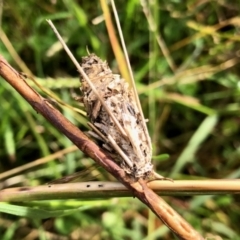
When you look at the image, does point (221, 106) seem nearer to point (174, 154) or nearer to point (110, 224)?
point (174, 154)

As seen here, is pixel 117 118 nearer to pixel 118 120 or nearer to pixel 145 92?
pixel 118 120

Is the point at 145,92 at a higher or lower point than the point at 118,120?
higher

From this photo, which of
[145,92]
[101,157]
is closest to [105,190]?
[101,157]

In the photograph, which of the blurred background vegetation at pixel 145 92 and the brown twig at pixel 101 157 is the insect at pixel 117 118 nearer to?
the brown twig at pixel 101 157

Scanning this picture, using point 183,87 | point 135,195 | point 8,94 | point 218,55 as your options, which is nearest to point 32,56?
point 8,94

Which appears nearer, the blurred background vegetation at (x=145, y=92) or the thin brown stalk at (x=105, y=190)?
the thin brown stalk at (x=105, y=190)

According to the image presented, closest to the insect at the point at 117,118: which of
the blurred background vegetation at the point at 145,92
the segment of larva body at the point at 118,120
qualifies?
the segment of larva body at the point at 118,120

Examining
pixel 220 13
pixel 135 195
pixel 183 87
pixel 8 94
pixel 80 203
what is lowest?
pixel 135 195
